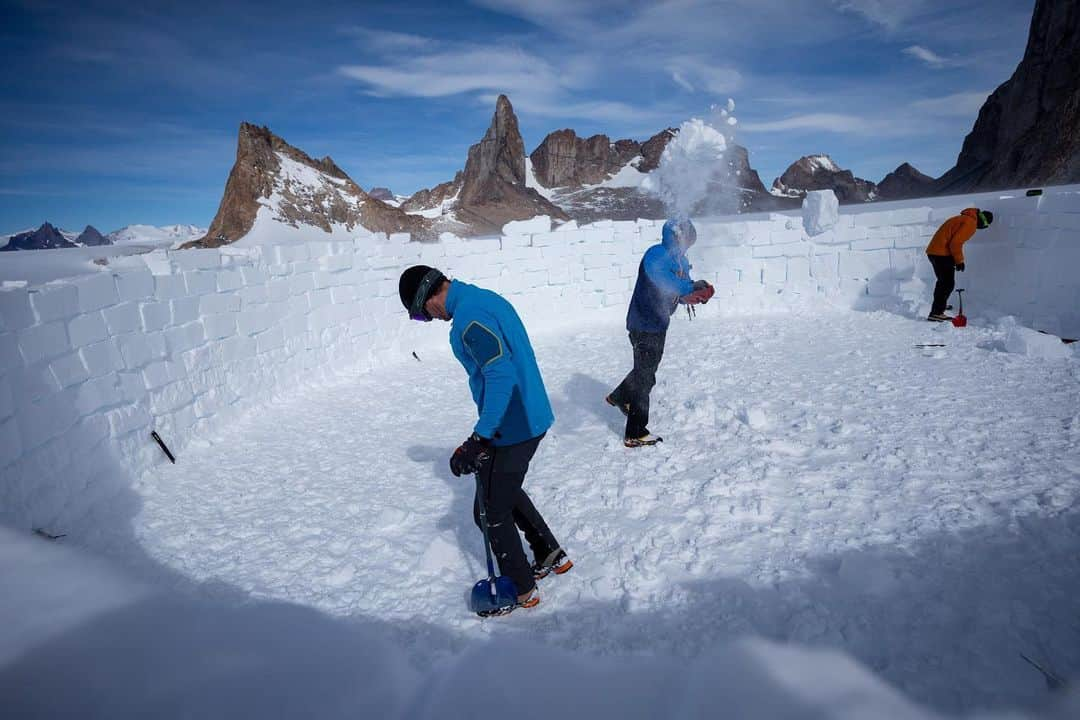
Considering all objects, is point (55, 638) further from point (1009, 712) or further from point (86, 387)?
point (1009, 712)

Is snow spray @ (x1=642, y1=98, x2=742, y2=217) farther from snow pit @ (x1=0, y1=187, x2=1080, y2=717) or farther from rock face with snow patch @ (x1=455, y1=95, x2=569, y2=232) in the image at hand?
rock face with snow patch @ (x1=455, y1=95, x2=569, y2=232)

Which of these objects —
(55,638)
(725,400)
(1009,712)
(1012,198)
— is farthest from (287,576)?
(1012,198)

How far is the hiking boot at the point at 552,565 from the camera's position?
2.68 meters

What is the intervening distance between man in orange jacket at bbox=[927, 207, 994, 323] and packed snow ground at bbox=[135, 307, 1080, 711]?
1.58 meters

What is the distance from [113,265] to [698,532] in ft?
15.7

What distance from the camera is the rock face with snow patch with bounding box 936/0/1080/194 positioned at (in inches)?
1302

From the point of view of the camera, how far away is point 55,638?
193 centimetres

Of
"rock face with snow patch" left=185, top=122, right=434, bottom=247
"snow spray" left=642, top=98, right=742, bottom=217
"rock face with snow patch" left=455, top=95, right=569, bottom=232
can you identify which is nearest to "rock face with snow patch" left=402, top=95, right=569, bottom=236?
"rock face with snow patch" left=455, top=95, right=569, bottom=232

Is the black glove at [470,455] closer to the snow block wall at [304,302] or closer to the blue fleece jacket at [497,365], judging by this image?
the blue fleece jacket at [497,365]

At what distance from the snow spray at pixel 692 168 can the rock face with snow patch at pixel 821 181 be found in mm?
71615

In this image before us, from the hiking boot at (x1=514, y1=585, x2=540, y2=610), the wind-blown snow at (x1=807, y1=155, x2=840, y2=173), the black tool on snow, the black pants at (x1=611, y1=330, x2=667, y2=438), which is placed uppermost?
the wind-blown snow at (x1=807, y1=155, x2=840, y2=173)

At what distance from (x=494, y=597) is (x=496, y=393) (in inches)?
37.8

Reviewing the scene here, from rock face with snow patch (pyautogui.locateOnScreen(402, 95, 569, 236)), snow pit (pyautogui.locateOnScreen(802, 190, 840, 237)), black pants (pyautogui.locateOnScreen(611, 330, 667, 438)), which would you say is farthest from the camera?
rock face with snow patch (pyautogui.locateOnScreen(402, 95, 569, 236))

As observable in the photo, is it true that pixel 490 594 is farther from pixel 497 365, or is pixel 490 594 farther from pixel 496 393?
pixel 497 365
